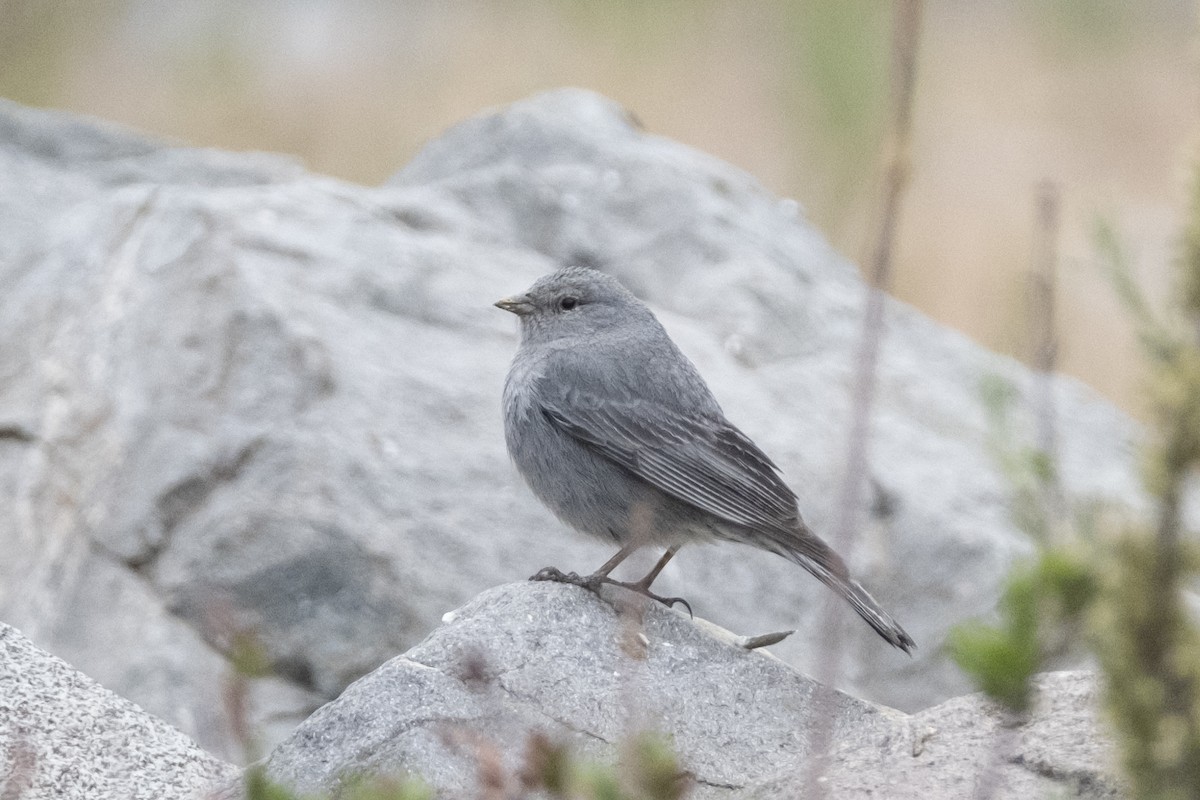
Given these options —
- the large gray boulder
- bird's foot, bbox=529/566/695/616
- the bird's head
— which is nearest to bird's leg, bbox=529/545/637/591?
bird's foot, bbox=529/566/695/616

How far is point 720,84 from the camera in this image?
1285 cm

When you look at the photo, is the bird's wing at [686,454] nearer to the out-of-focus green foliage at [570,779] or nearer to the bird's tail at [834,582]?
the bird's tail at [834,582]

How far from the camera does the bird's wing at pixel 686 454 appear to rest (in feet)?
16.3

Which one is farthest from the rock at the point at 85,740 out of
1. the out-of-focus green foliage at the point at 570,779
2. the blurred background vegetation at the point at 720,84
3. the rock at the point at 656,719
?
the blurred background vegetation at the point at 720,84

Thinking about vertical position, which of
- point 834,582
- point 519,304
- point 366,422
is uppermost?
point 519,304

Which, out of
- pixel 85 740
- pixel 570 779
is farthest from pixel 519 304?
pixel 570 779

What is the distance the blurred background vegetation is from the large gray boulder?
3.59 metres

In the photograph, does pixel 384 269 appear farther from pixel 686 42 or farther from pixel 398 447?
pixel 686 42

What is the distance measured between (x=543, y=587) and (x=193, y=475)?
204 cm

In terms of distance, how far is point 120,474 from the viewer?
6.05 meters

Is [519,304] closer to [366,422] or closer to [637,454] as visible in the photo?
[366,422]

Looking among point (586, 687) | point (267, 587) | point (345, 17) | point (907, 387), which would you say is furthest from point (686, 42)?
point (586, 687)

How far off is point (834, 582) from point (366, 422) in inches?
97.3

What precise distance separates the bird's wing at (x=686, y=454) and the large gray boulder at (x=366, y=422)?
582 millimetres
